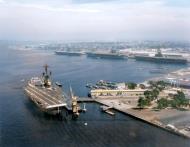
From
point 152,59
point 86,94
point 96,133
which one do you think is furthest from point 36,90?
point 152,59

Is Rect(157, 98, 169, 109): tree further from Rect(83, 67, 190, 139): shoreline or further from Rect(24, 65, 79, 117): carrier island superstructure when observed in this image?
Rect(24, 65, 79, 117): carrier island superstructure

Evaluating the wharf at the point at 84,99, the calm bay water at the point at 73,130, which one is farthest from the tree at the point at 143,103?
the wharf at the point at 84,99

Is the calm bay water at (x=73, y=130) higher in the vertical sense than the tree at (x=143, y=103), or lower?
lower

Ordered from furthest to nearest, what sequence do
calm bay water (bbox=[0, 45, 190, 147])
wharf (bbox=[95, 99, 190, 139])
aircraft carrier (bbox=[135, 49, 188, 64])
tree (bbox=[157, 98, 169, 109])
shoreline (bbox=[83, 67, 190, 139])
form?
aircraft carrier (bbox=[135, 49, 188, 64]) < tree (bbox=[157, 98, 169, 109]) < shoreline (bbox=[83, 67, 190, 139]) < wharf (bbox=[95, 99, 190, 139]) < calm bay water (bbox=[0, 45, 190, 147])

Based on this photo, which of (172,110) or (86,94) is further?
(86,94)

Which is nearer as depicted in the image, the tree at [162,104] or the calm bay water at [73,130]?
the calm bay water at [73,130]

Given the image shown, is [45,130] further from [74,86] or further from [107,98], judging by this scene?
[74,86]

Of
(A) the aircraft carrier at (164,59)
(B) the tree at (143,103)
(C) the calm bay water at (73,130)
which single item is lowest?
(C) the calm bay water at (73,130)

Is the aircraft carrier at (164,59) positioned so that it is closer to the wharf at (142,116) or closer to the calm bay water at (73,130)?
the calm bay water at (73,130)

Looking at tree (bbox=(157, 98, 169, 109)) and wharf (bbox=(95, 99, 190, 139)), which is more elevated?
tree (bbox=(157, 98, 169, 109))

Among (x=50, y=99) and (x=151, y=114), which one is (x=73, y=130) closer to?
(x=151, y=114)

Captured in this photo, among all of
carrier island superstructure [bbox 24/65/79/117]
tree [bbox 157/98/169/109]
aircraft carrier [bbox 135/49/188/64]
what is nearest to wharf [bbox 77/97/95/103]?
carrier island superstructure [bbox 24/65/79/117]
